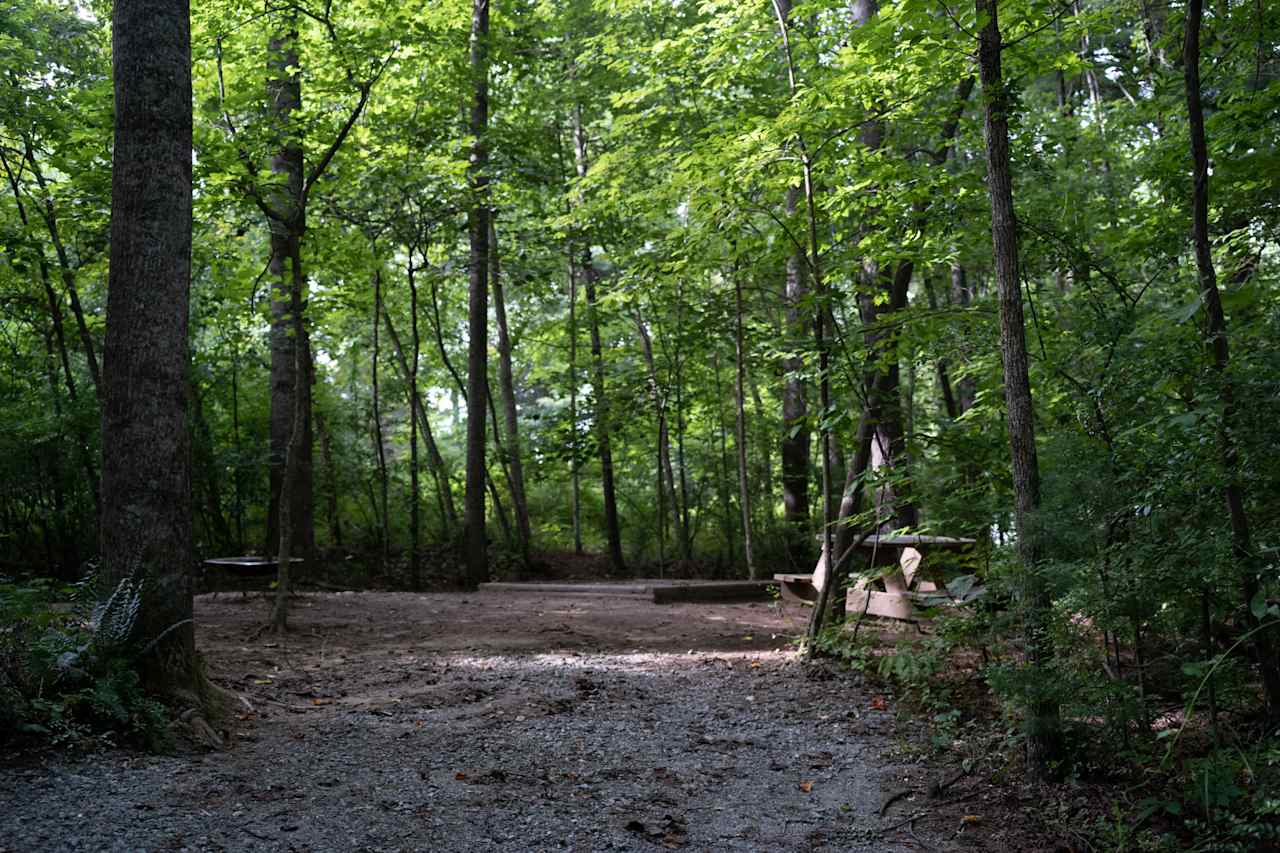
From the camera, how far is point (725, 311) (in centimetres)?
1458

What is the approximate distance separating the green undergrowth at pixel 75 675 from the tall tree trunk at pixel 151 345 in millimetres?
165

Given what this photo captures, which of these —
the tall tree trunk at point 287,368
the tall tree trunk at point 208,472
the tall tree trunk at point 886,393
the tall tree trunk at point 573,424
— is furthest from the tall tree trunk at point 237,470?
the tall tree trunk at point 886,393

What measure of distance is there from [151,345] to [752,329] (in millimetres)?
10002

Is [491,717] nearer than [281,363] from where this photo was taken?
Yes

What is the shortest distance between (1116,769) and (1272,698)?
29.4 inches

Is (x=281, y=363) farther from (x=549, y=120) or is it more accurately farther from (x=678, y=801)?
(x=678, y=801)

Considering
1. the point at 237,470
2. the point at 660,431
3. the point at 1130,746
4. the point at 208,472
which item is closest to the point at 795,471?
the point at 660,431

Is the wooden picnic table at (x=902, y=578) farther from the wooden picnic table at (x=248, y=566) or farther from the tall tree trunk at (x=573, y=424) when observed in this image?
A: the tall tree trunk at (x=573, y=424)

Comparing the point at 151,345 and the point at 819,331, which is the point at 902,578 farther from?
the point at 151,345

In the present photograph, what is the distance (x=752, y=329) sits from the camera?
46.4ft

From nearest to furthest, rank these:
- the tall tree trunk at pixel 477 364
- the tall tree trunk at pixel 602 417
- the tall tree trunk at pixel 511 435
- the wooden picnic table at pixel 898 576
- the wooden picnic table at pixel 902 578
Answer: the wooden picnic table at pixel 898 576, the wooden picnic table at pixel 902 578, the tall tree trunk at pixel 477 364, the tall tree trunk at pixel 602 417, the tall tree trunk at pixel 511 435

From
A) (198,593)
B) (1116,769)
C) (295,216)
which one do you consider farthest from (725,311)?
(1116,769)

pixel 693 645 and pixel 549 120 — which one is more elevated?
pixel 549 120

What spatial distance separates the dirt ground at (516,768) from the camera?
390 centimetres
